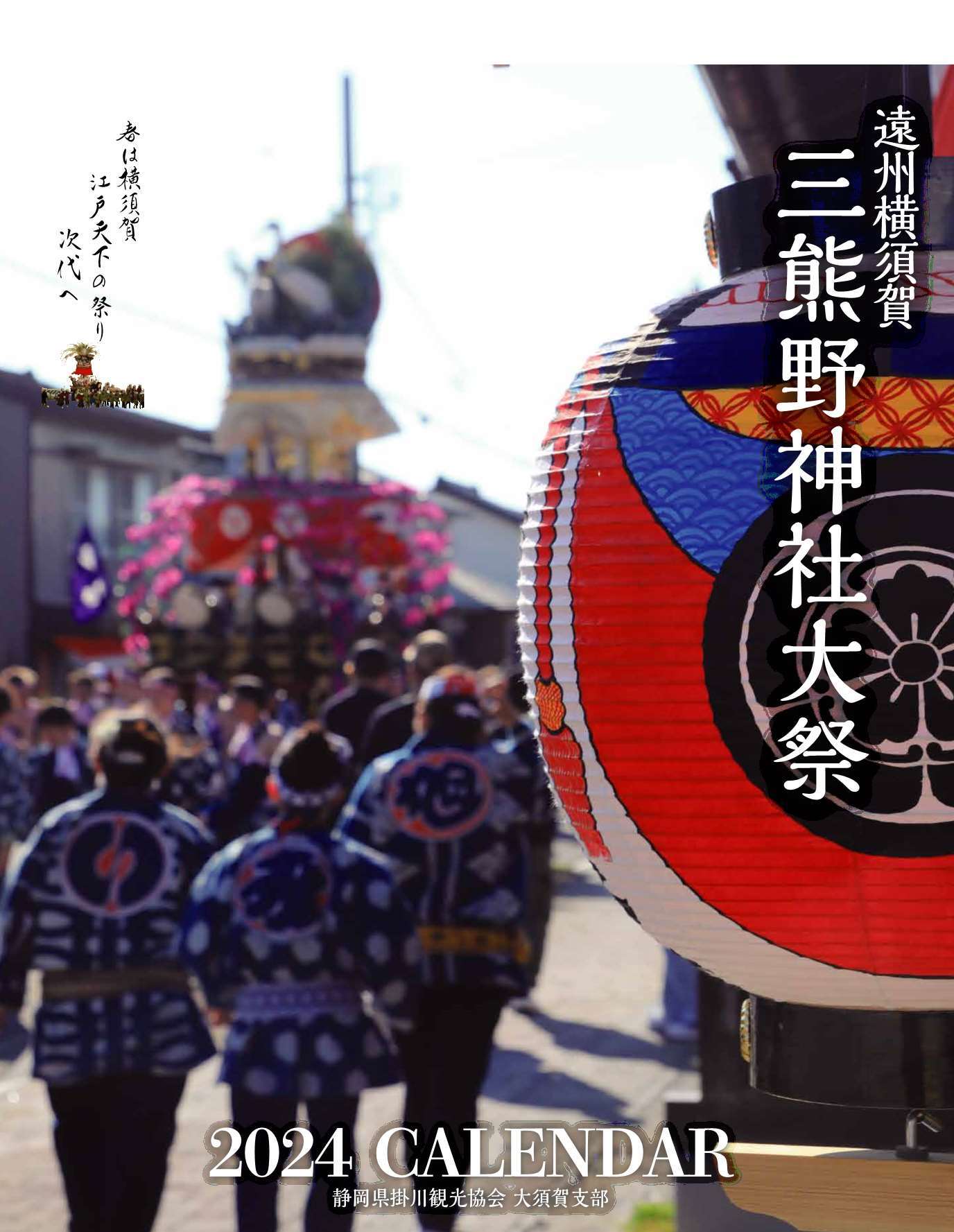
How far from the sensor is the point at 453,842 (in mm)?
6254

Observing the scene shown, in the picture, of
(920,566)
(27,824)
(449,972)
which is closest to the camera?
(920,566)

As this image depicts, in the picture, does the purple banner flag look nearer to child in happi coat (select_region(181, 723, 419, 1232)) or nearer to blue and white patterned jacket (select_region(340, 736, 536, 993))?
blue and white patterned jacket (select_region(340, 736, 536, 993))

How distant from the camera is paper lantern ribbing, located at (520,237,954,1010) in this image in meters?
2.03

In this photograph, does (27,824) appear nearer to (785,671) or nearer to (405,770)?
(405,770)

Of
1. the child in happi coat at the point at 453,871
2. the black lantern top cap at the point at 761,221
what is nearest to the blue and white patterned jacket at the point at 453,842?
the child in happi coat at the point at 453,871

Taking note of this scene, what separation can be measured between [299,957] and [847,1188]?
2950 millimetres

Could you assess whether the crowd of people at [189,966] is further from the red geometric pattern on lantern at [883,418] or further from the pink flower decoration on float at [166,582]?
the pink flower decoration on float at [166,582]

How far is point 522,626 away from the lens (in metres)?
2.43

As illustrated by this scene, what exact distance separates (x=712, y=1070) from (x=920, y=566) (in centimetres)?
376

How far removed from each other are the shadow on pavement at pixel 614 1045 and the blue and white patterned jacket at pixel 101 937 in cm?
398

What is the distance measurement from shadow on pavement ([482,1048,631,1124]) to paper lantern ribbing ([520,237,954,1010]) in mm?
5631

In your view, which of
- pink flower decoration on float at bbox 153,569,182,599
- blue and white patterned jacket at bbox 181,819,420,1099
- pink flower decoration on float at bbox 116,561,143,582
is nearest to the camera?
blue and white patterned jacket at bbox 181,819,420,1099

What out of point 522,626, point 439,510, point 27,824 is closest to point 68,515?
point 439,510

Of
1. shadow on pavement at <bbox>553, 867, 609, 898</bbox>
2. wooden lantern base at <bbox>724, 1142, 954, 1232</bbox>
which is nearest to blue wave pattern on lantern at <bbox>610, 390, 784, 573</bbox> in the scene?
wooden lantern base at <bbox>724, 1142, 954, 1232</bbox>
